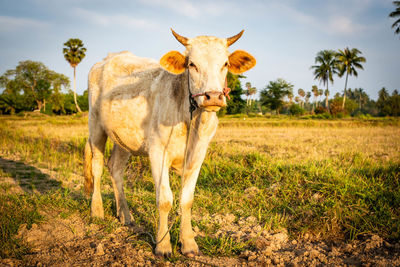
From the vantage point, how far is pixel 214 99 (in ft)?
7.27

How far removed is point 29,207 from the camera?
12.3 ft

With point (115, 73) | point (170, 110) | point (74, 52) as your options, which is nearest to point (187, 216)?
point (170, 110)

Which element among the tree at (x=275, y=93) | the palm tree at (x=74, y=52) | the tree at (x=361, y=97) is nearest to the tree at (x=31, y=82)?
the palm tree at (x=74, y=52)

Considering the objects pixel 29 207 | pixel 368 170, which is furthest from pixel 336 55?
pixel 29 207

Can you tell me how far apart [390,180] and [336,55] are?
52.8 m

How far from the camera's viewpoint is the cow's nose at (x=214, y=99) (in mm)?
2215

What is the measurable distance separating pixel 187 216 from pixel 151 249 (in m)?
0.51

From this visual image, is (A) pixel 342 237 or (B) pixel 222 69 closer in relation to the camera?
(B) pixel 222 69

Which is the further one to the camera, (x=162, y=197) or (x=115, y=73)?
(x=115, y=73)

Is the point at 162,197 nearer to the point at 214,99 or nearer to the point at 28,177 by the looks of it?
the point at 214,99

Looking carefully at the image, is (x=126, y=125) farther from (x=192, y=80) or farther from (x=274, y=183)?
(x=274, y=183)

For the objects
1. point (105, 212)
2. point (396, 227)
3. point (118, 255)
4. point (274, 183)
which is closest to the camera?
point (118, 255)

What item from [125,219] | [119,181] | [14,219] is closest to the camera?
[14,219]

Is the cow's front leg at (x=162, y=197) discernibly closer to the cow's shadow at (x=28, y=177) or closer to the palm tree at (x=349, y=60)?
the cow's shadow at (x=28, y=177)
